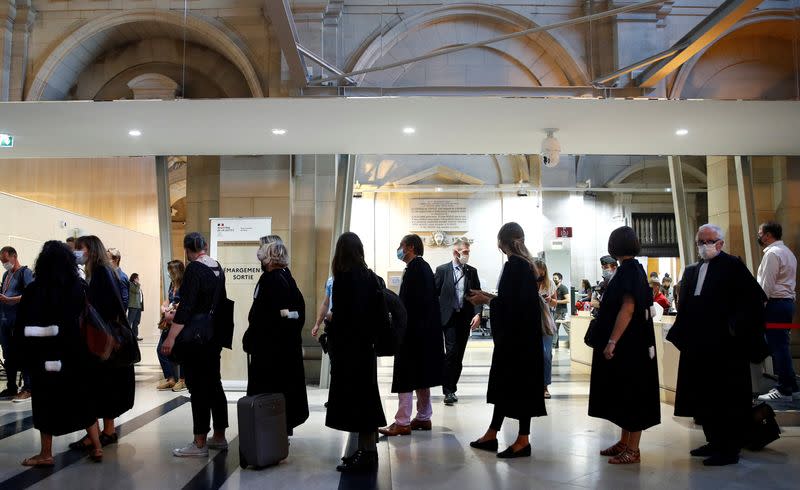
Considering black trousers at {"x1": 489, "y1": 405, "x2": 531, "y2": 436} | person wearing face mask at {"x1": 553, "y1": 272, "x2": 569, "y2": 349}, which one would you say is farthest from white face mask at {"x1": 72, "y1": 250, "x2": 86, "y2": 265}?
person wearing face mask at {"x1": 553, "y1": 272, "x2": 569, "y2": 349}

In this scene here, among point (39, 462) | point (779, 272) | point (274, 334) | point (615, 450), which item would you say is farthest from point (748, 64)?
point (39, 462)

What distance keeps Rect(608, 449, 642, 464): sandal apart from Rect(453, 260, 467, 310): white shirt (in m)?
2.64

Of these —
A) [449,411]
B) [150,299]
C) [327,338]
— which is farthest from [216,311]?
[150,299]

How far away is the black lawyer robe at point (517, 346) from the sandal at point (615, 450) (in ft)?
1.94

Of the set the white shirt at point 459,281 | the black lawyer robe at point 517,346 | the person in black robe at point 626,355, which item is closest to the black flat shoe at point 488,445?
the black lawyer robe at point 517,346

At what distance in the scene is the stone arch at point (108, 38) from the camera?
621 cm

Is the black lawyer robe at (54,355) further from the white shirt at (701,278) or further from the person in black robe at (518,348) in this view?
the white shirt at (701,278)

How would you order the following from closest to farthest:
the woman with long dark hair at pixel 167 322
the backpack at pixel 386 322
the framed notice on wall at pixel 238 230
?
1. the backpack at pixel 386 322
2. the woman with long dark hair at pixel 167 322
3. the framed notice on wall at pixel 238 230

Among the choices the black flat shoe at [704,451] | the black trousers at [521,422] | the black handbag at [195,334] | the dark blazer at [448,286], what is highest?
the dark blazer at [448,286]

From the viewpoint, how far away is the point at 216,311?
191 inches

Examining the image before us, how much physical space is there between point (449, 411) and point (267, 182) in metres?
3.98

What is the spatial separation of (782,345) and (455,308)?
291 cm

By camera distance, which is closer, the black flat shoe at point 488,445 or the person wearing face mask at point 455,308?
the black flat shoe at point 488,445

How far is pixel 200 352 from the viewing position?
4742 millimetres
